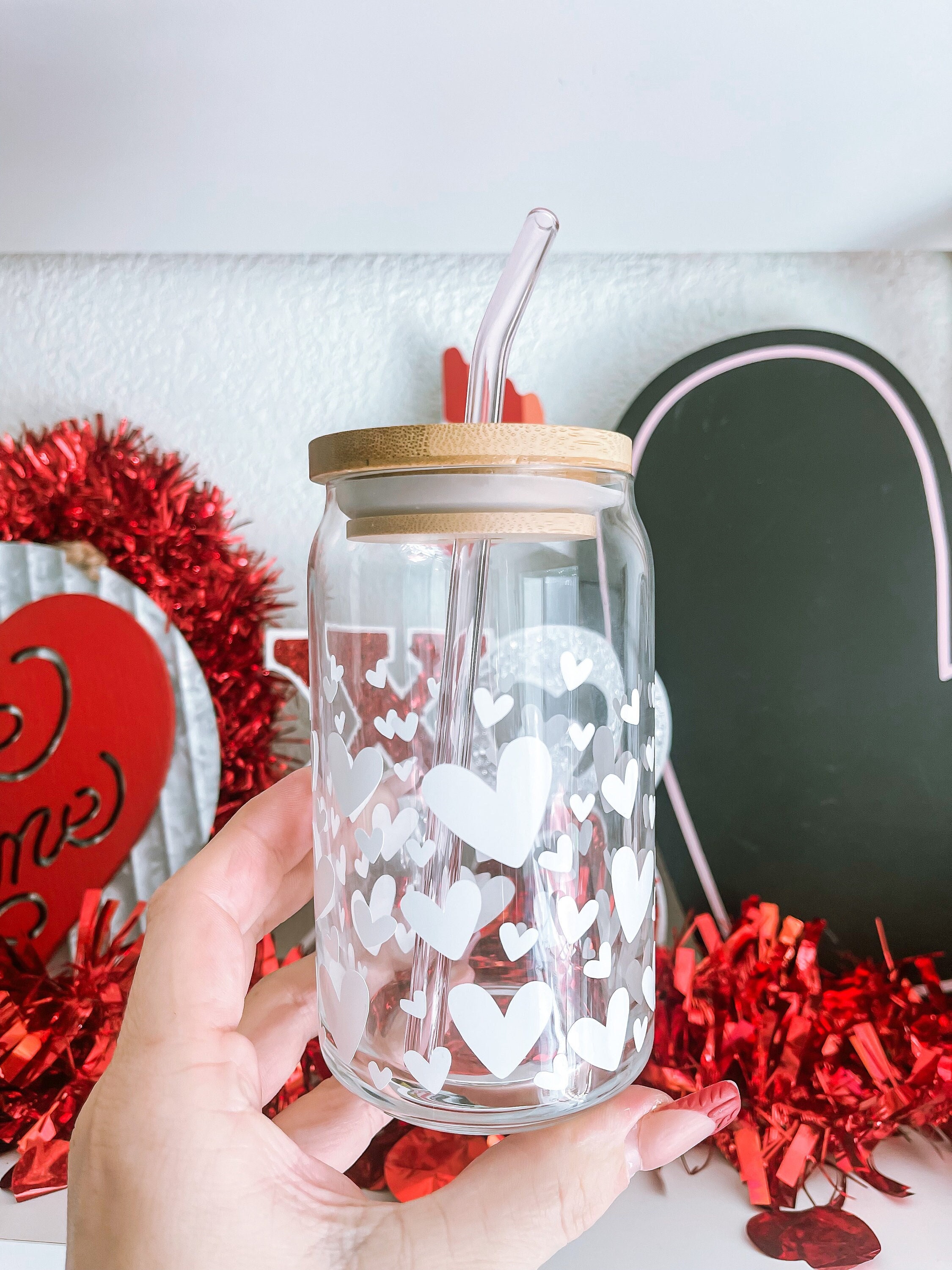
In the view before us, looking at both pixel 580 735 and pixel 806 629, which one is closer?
pixel 580 735

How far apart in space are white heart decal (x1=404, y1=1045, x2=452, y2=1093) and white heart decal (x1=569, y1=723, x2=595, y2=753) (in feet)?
0.41

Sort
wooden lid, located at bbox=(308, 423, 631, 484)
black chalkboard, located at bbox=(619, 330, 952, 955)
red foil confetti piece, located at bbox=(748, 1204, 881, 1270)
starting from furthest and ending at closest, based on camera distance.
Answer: black chalkboard, located at bbox=(619, 330, 952, 955) → red foil confetti piece, located at bbox=(748, 1204, 881, 1270) → wooden lid, located at bbox=(308, 423, 631, 484)

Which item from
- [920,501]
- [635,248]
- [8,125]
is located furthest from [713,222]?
[8,125]

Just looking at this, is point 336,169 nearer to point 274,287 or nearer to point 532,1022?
point 274,287

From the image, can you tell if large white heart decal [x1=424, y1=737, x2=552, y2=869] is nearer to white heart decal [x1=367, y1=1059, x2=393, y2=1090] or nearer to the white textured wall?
white heart decal [x1=367, y1=1059, x2=393, y2=1090]

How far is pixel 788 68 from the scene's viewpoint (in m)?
0.43

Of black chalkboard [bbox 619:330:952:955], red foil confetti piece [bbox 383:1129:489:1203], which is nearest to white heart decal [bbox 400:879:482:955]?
red foil confetti piece [bbox 383:1129:489:1203]

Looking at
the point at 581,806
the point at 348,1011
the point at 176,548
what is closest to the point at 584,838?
the point at 581,806

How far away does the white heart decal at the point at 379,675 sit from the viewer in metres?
0.36

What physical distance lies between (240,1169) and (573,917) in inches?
5.9

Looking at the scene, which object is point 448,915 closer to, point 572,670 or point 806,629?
point 572,670

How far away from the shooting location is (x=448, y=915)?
1.02 feet

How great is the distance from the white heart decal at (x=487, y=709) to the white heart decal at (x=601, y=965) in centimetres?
10

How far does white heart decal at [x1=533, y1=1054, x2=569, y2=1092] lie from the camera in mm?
314
